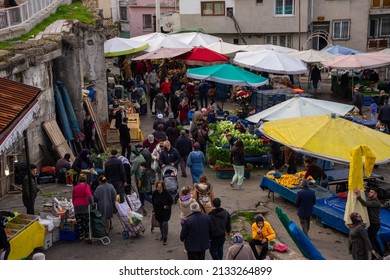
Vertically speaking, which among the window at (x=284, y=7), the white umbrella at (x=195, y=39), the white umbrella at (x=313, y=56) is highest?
the window at (x=284, y=7)

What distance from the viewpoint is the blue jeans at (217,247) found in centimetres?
1133

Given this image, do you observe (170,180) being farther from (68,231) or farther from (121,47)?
(121,47)

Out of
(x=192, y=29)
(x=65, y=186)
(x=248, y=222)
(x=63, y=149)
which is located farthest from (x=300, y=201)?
(x=192, y=29)

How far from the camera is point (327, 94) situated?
32.4 meters

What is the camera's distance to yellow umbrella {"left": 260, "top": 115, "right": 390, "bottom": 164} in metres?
14.4

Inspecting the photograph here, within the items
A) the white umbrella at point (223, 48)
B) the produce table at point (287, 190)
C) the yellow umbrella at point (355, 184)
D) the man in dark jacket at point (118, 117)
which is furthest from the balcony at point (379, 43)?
the yellow umbrella at point (355, 184)

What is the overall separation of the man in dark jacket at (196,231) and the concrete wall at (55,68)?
21.4 ft

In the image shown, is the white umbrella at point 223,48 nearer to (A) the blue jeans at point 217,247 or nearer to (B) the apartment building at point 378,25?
(B) the apartment building at point 378,25

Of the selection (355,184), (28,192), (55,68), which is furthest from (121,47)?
(355,184)

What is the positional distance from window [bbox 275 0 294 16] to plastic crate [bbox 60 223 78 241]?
3036cm

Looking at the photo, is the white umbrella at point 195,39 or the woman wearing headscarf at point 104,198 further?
the white umbrella at point 195,39

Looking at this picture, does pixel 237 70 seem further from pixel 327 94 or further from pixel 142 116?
pixel 327 94

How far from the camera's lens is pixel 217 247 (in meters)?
11.5
